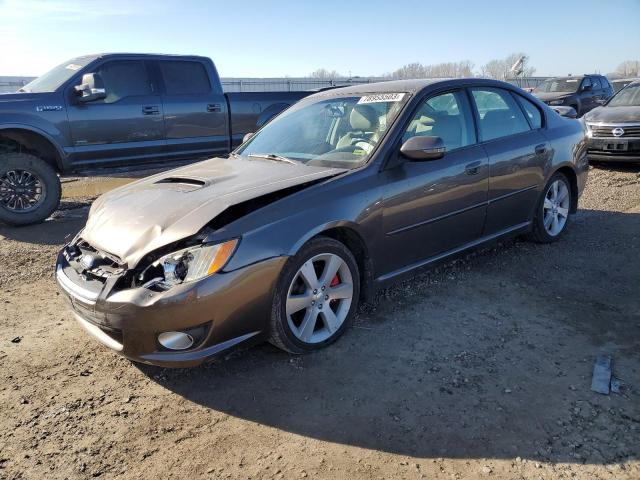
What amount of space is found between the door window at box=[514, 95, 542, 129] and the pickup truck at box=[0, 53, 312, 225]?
359cm

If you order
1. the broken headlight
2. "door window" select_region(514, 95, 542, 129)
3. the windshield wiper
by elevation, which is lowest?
the broken headlight

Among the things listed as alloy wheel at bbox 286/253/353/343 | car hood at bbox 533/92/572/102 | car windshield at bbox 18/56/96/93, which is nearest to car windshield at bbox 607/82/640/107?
car hood at bbox 533/92/572/102

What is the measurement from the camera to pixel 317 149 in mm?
4035

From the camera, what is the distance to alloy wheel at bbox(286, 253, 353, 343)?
321 cm

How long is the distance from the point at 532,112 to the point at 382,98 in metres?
1.84

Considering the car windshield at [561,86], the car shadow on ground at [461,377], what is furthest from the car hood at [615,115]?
the car windshield at [561,86]

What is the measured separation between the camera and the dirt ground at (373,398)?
7.98ft

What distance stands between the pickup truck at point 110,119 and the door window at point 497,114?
140 inches

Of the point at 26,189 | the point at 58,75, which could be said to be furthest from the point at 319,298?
the point at 58,75

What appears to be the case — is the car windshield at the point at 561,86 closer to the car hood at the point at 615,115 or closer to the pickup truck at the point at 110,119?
the car hood at the point at 615,115

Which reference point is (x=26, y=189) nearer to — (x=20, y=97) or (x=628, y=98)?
(x=20, y=97)

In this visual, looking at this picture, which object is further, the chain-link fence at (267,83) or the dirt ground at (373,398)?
the chain-link fence at (267,83)

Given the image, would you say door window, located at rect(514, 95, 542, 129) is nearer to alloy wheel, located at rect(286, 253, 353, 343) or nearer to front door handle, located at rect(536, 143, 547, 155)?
front door handle, located at rect(536, 143, 547, 155)

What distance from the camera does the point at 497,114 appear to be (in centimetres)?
471
